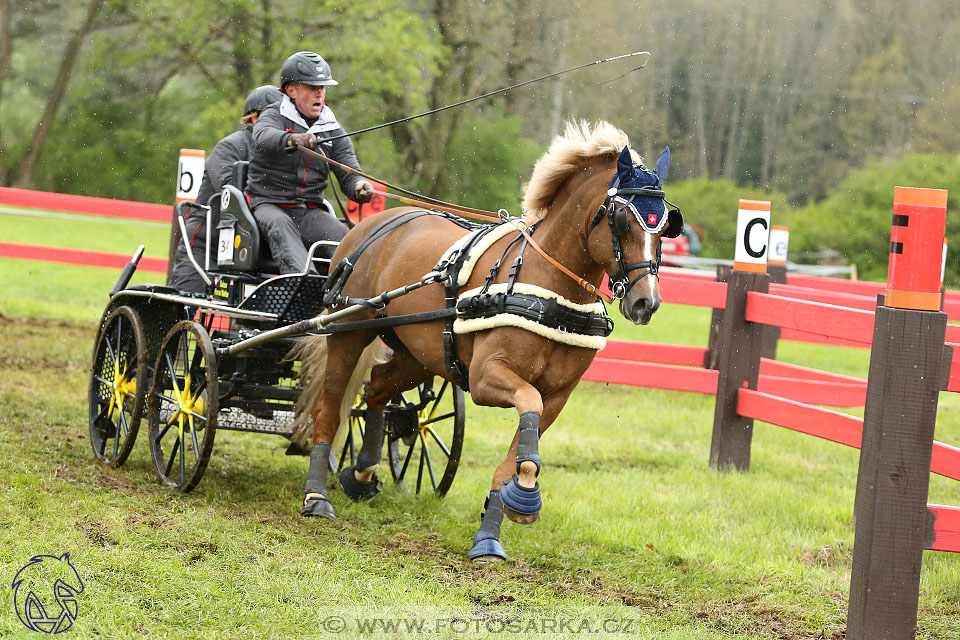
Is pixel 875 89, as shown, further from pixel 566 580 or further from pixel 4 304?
pixel 566 580

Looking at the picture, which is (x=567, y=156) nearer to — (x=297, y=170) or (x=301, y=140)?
(x=301, y=140)

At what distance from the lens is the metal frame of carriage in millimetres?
5785

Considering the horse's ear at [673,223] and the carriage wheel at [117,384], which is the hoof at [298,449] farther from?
the horse's ear at [673,223]

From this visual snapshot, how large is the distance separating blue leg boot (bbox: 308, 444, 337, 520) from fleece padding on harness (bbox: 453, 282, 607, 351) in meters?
1.46

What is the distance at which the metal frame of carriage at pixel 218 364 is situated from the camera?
579 cm

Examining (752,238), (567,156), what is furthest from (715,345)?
(567,156)

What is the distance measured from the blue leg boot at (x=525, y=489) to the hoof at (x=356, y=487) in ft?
5.80

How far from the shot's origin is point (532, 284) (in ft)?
15.2

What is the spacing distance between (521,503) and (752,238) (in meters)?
3.36

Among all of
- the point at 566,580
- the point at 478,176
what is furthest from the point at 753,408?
the point at 478,176

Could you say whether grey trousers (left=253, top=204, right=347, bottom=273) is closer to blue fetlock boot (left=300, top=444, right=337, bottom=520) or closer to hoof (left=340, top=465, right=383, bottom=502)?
blue fetlock boot (left=300, top=444, right=337, bottom=520)

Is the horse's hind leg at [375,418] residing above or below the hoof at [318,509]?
above

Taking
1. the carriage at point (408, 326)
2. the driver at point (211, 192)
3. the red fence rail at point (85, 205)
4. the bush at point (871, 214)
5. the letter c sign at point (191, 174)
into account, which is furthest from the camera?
the bush at point (871, 214)

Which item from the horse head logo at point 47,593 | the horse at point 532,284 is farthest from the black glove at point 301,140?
the horse head logo at point 47,593
